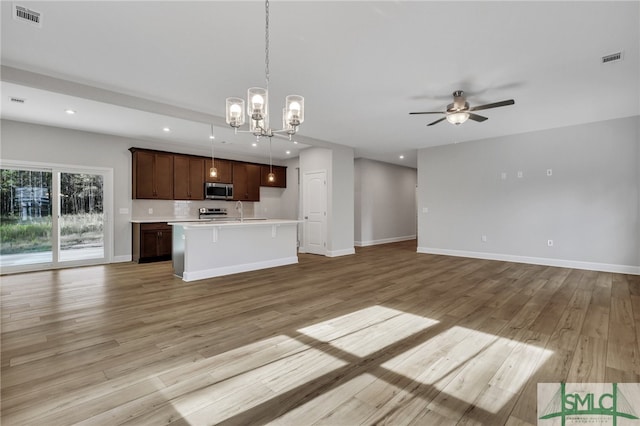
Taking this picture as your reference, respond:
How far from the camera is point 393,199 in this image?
1034 centimetres

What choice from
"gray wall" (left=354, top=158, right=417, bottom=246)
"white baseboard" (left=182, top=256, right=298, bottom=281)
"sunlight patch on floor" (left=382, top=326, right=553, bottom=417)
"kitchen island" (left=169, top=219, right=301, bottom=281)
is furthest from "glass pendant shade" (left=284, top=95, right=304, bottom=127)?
"gray wall" (left=354, top=158, right=417, bottom=246)

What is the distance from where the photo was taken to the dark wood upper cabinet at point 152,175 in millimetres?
6602

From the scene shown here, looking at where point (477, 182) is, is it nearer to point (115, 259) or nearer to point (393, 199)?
point (393, 199)

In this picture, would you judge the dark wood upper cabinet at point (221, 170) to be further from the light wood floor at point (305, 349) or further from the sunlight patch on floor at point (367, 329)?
the sunlight patch on floor at point (367, 329)

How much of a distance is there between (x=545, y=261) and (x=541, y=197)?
4.37 ft

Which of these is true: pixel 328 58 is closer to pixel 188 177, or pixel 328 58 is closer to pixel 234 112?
pixel 234 112

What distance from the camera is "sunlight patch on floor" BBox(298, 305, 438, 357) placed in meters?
2.55

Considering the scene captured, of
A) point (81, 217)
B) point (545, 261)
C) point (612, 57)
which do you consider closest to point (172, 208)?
point (81, 217)

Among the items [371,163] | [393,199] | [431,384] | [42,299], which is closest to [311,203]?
[371,163]

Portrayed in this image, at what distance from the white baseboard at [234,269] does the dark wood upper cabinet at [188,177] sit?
3004 mm

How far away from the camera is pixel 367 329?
2.88m

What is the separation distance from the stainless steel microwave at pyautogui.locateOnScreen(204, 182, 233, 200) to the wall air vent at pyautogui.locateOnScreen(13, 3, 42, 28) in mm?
5219

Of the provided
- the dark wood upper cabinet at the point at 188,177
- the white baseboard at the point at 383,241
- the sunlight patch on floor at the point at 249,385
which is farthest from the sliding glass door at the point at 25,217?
the white baseboard at the point at 383,241

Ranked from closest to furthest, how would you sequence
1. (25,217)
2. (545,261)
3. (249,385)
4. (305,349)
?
(249,385)
(305,349)
(25,217)
(545,261)
